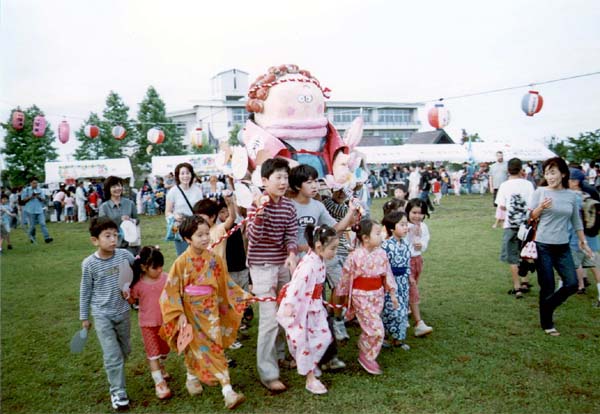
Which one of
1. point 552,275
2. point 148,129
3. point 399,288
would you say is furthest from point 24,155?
point 552,275

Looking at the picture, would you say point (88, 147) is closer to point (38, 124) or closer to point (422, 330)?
point (38, 124)

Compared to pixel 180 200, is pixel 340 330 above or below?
below

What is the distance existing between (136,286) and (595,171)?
57.1 ft

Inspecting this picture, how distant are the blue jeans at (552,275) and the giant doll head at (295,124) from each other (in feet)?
7.08

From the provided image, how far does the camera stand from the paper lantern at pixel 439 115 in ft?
47.4

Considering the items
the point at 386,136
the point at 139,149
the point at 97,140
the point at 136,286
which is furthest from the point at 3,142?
the point at 386,136

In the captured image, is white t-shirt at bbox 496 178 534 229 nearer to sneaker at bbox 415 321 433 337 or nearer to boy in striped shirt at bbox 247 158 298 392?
sneaker at bbox 415 321 433 337

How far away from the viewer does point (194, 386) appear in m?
3.56

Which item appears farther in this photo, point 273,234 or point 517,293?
point 517,293

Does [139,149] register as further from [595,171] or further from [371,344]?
[371,344]

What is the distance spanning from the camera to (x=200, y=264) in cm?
348

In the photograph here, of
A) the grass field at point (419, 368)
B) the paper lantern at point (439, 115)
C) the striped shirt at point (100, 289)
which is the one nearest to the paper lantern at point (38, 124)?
the grass field at point (419, 368)

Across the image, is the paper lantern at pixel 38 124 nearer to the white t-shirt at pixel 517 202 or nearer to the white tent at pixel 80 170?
the white tent at pixel 80 170

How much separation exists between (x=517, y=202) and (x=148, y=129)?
35034mm
